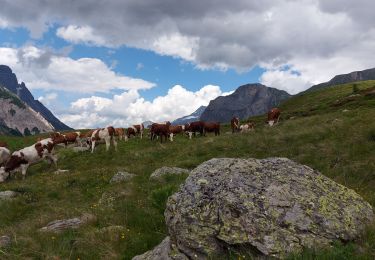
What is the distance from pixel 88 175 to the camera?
23.6m

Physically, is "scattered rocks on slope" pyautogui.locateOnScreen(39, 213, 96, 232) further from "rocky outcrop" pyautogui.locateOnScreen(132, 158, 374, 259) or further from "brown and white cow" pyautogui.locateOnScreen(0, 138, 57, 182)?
"brown and white cow" pyautogui.locateOnScreen(0, 138, 57, 182)

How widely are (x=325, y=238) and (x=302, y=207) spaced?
85 centimetres

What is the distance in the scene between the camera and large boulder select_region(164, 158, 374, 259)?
7.77m

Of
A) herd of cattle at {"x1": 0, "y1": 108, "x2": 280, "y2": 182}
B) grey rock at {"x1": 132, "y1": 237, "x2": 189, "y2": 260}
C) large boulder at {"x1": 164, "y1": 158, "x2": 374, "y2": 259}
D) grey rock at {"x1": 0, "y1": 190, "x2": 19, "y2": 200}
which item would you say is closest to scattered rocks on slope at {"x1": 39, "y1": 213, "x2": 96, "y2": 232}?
grey rock at {"x1": 132, "y1": 237, "x2": 189, "y2": 260}

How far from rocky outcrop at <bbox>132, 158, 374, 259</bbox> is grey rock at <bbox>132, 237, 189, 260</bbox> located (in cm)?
3

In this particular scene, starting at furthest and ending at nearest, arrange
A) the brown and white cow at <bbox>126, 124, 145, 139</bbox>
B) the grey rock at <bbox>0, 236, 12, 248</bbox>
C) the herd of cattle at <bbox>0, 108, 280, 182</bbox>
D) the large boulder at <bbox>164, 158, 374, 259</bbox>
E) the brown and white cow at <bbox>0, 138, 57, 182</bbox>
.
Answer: the brown and white cow at <bbox>126, 124, 145, 139</bbox>, the herd of cattle at <bbox>0, 108, 280, 182</bbox>, the brown and white cow at <bbox>0, 138, 57, 182</bbox>, the grey rock at <bbox>0, 236, 12, 248</bbox>, the large boulder at <bbox>164, 158, 374, 259</bbox>

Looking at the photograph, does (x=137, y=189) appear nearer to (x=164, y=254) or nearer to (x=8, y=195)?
(x=8, y=195)

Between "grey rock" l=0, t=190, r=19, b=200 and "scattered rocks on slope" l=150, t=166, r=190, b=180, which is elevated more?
"scattered rocks on slope" l=150, t=166, r=190, b=180

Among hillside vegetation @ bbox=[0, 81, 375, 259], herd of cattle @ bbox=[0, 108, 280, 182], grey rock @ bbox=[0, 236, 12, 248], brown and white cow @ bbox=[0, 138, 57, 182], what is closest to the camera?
hillside vegetation @ bbox=[0, 81, 375, 259]

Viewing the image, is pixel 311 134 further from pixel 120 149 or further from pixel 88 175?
pixel 120 149

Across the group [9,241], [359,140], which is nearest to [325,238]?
[9,241]

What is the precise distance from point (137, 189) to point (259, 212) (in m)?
10.2

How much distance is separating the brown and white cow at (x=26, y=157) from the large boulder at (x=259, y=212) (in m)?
24.2

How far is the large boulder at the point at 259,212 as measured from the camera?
777 centimetres
